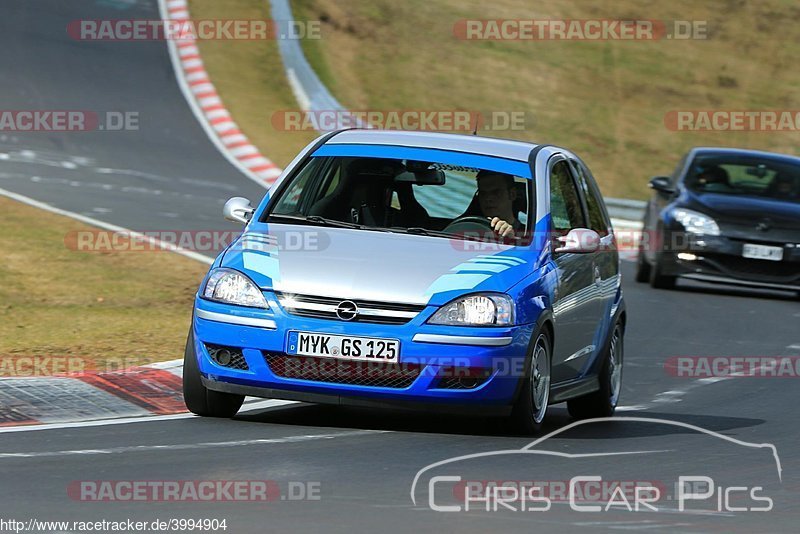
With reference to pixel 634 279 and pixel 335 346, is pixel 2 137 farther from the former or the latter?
pixel 335 346

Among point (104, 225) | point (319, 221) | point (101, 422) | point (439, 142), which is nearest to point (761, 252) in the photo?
point (104, 225)

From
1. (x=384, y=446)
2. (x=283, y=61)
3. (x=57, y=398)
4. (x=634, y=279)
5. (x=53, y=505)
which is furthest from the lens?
(x=283, y=61)

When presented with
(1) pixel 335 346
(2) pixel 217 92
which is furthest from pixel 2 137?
(1) pixel 335 346

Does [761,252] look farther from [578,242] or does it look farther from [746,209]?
[578,242]

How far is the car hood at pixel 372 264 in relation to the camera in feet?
28.2

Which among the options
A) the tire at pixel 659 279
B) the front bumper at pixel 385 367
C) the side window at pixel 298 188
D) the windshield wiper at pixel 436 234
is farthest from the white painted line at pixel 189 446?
the tire at pixel 659 279

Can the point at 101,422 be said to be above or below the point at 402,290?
below

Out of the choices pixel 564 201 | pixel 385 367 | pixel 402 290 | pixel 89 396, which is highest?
pixel 564 201

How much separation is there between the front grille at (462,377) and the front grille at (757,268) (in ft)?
32.4

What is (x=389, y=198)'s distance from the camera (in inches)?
391

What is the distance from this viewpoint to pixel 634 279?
1983 centimetres

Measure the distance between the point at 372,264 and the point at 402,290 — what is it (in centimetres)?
26

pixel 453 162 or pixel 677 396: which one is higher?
pixel 453 162

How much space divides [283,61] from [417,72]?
2562mm
